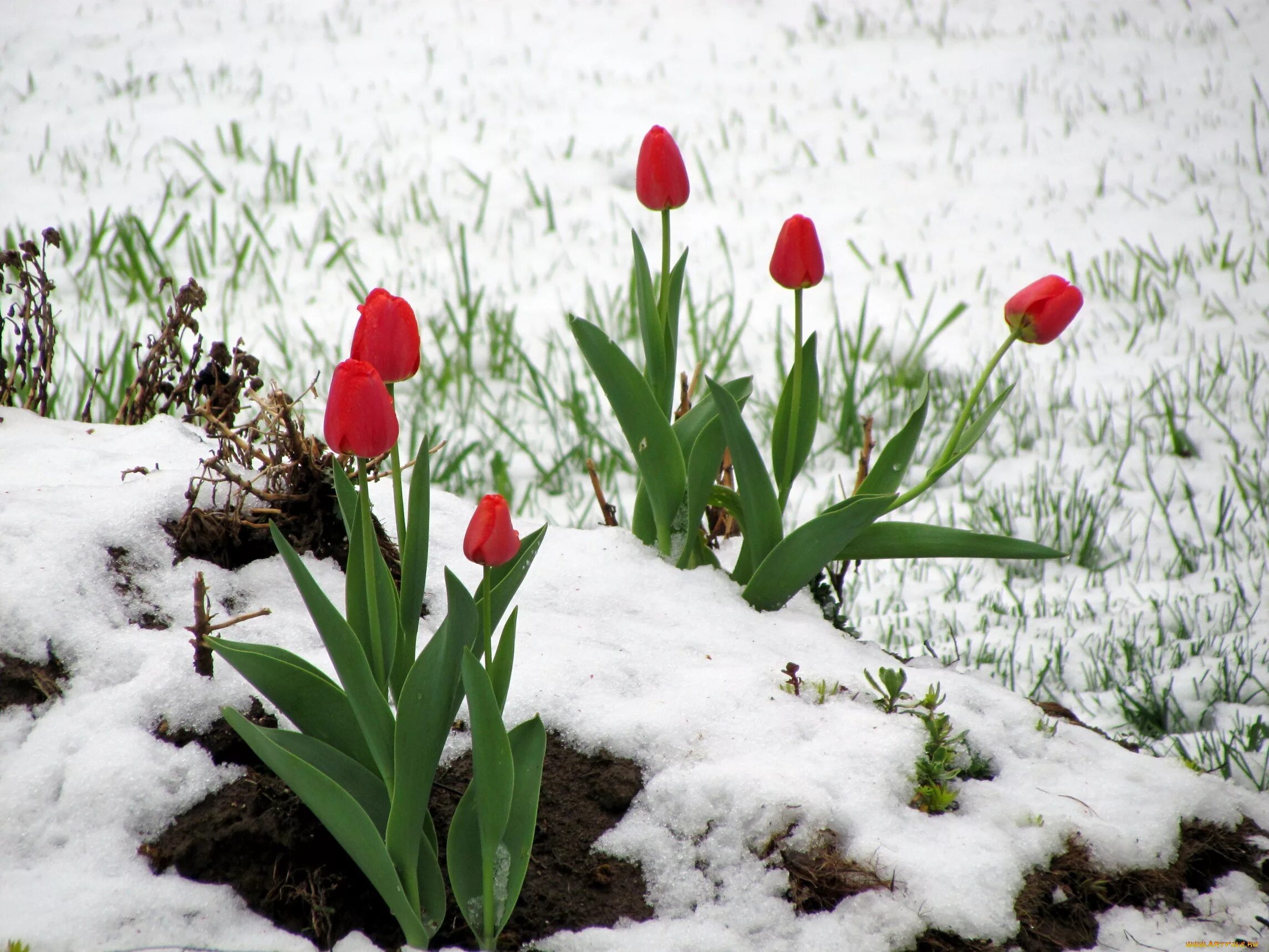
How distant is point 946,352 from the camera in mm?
3170

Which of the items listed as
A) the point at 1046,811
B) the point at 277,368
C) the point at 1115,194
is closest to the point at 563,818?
the point at 1046,811

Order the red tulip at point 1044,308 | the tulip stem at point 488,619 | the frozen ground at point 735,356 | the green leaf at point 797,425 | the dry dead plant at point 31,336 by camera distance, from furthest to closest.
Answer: the dry dead plant at point 31,336 < the green leaf at point 797,425 < the red tulip at point 1044,308 < the frozen ground at point 735,356 < the tulip stem at point 488,619

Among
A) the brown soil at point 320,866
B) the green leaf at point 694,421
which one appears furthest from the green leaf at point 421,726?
the green leaf at point 694,421

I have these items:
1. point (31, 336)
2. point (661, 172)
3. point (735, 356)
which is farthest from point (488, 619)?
point (735, 356)

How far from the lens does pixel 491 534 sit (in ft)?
2.79

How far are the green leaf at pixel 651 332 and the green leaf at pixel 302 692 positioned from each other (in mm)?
666

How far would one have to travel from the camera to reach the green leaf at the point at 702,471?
1487 millimetres

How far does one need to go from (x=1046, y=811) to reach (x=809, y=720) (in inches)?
12.2

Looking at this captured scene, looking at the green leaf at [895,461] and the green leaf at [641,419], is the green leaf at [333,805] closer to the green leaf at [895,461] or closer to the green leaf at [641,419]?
the green leaf at [641,419]

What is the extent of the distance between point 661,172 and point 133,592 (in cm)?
92

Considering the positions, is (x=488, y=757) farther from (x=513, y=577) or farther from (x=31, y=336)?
(x=31, y=336)

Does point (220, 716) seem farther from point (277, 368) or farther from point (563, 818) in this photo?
point (277, 368)

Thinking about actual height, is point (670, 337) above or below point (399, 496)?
above

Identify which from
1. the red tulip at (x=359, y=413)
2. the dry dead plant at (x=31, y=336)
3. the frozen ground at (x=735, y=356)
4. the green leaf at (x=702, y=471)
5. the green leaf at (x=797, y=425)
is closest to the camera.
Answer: the red tulip at (x=359, y=413)
